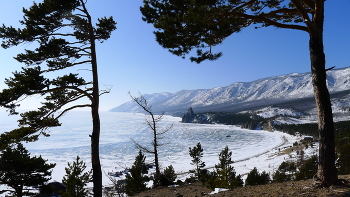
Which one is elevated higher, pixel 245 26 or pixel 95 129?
pixel 245 26

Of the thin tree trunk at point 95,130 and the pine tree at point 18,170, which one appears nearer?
the thin tree trunk at point 95,130

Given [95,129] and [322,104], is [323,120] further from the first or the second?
[95,129]

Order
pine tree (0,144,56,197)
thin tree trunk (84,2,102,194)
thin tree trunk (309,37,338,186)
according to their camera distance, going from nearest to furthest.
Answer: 1. thin tree trunk (309,37,338,186)
2. thin tree trunk (84,2,102,194)
3. pine tree (0,144,56,197)

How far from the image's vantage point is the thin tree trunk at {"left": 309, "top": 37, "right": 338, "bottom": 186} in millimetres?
5504

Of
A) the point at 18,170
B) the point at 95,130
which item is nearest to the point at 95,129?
the point at 95,130

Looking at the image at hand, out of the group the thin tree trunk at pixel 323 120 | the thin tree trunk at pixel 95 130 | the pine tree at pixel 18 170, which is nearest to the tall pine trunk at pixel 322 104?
the thin tree trunk at pixel 323 120

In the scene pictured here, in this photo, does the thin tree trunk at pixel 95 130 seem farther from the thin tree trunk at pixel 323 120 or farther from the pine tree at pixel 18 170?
the pine tree at pixel 18 170

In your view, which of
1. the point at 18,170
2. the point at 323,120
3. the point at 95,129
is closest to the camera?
the point at 323,120

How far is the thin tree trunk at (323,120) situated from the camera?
5.50 m

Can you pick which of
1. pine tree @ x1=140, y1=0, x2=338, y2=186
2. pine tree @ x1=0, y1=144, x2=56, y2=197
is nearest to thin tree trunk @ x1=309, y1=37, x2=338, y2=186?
pine tree @ x1=140, y1=0, x2=338, y2=186

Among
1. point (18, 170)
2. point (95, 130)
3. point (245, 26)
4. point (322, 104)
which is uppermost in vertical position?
point (245, 26)

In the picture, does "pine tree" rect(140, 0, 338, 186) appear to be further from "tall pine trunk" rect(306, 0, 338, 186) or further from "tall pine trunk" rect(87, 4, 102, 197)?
"tall pine trunk" rect(87, 4, 102, 197)

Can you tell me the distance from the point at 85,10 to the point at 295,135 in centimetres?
11119

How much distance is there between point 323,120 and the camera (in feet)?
18.3
